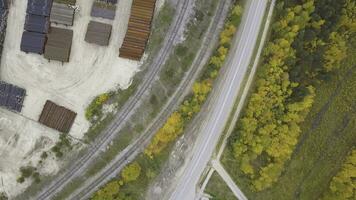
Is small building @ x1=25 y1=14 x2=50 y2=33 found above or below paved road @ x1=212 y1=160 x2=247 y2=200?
above

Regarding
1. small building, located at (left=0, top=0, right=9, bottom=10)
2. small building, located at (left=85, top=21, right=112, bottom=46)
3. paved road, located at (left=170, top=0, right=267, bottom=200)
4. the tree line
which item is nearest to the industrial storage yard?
small building, located at (left=85, top=21, right=112, bottom=46)

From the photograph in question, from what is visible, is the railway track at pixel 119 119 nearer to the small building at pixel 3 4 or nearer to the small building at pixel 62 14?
the small building at pixel 62 14

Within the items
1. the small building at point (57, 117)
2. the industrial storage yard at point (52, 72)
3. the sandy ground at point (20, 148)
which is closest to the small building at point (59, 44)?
the industrial storage yard at point (52, 72)

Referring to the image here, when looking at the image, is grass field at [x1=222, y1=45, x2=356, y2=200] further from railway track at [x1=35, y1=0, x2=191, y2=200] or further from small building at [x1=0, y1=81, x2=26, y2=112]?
small building at [x1=0, y1=81, x2=26, y2=112]

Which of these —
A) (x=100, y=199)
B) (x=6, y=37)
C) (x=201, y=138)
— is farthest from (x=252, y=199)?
(x=6, y=37)

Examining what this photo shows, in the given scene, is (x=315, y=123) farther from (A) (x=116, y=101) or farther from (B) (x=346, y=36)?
(A) (x=116, y=101)

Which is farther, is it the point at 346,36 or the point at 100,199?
the point at 346,36

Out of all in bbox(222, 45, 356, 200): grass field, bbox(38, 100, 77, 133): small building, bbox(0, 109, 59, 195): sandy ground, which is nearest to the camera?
bbox(0, 109, 59, 195): sandy ground

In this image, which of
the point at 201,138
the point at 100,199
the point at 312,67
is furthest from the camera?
the point at 312,67
